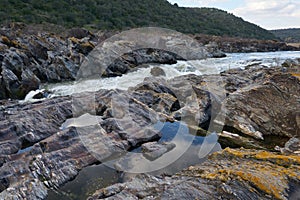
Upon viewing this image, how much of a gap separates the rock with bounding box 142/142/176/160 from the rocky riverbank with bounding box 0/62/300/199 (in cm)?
6

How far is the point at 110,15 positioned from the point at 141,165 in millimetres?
60301

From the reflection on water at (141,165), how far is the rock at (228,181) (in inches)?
52.0

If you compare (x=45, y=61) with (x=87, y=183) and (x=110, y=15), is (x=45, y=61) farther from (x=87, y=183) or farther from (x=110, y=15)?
(x=110, y=15)

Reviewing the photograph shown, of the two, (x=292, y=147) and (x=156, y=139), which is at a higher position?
(x=292, y=147)

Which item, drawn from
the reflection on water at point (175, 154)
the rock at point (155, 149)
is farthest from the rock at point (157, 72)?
the rock at point (155, 149)

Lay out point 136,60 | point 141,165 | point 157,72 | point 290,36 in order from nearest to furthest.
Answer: point 141,165 < point 157,72 < point 136,60 < point 290,36

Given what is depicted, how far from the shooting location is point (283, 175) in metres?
5.57

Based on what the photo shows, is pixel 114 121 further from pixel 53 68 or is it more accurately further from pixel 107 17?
pixel 107 17

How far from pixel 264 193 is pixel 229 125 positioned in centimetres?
647

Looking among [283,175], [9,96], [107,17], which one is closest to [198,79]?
[9,96]

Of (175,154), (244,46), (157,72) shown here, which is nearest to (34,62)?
(157,72)

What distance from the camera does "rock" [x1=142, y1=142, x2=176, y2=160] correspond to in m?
8.95

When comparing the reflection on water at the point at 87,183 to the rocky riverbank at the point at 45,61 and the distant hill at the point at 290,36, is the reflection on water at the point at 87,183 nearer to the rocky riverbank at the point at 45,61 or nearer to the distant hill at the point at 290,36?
the rocky riverbank at the point at 45,61

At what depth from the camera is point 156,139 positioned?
33.9 ft
